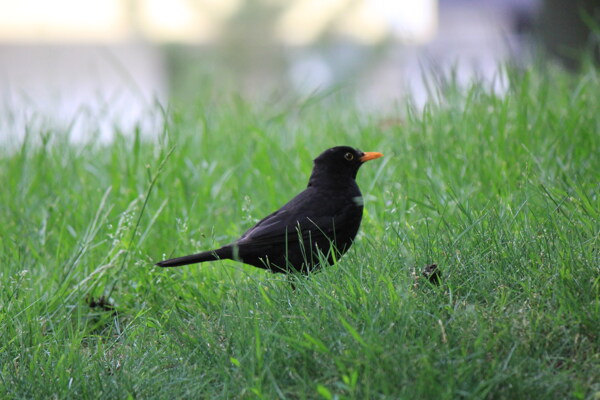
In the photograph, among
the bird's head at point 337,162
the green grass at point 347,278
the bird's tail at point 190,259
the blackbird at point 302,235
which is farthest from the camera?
the bird's head at point 337,162

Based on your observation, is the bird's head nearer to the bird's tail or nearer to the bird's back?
the bird's back

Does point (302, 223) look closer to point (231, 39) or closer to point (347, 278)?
point (347, 278)

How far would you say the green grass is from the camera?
2.36 metres

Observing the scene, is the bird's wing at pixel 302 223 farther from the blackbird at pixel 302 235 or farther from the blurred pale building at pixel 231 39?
the blurred pale building at pixel 231 39

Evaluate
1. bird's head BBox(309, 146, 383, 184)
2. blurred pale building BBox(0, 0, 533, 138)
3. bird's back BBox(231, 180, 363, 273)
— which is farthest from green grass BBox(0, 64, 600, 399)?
blurred pale building BBox(0, 0, 533, 138)

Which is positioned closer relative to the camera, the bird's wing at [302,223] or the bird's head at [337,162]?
the bird's wing at [302,223]

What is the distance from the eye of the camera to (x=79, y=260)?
3.55 metres

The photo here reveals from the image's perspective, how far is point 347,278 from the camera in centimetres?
272

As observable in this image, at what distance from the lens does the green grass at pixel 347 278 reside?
7.75 feet

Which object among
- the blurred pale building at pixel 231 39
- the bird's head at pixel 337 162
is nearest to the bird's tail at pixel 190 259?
the bird's head at pixel 337 162

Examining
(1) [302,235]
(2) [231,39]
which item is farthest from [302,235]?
(2) [231,39]

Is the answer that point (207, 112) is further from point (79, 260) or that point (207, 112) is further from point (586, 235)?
point (586, 235)

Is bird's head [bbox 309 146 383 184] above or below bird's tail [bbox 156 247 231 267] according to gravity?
above

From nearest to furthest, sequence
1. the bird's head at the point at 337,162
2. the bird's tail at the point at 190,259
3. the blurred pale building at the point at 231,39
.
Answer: the bird's tail at the point at 190,259 < the bird's head at the point at 337,162 < the blurred pale building at the point at 231,39
